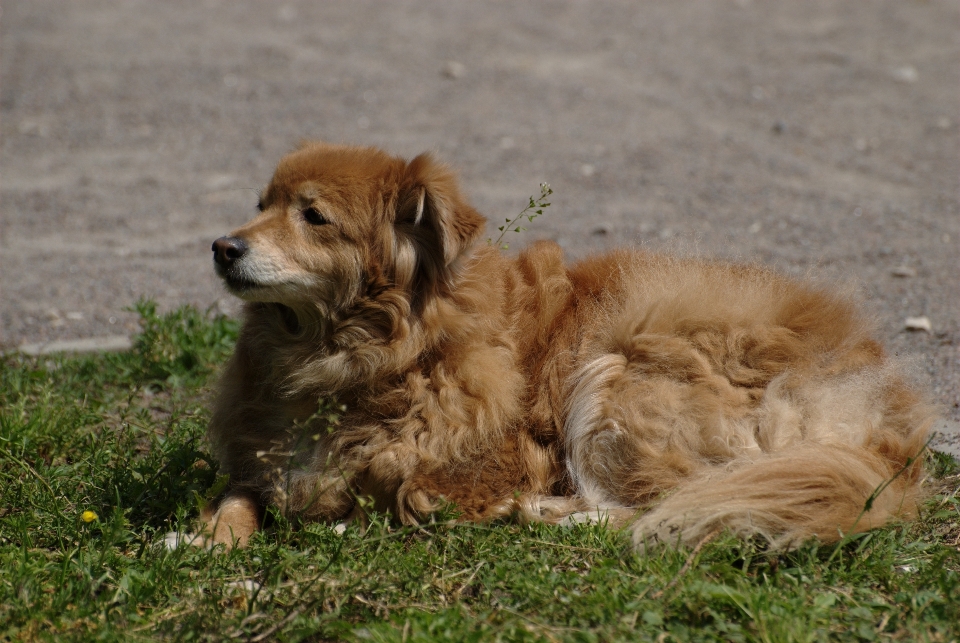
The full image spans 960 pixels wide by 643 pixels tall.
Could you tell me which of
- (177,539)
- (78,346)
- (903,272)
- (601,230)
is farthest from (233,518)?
(903,272)

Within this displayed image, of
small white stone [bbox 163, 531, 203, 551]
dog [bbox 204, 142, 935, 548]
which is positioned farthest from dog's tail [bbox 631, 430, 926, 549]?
small white stone [bbox 163, 531, 203, 551]

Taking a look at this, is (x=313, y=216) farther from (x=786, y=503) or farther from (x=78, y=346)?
(x=78, y=346)

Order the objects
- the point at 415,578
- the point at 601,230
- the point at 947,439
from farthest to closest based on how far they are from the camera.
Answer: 1. the point at 601,230
2. the point at 947,439
3. the point at 415,578

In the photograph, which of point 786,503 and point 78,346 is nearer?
point 786,503

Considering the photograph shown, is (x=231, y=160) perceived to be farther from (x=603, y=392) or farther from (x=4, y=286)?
(x=603, y=392)

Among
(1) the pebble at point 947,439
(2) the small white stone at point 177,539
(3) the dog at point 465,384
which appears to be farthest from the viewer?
(1) the pebble at point 947,439

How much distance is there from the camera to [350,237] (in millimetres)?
3877

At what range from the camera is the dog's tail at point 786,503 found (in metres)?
3.50

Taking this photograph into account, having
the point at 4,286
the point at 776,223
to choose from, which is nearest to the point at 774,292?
the point at 776,223

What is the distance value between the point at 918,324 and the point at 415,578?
3.94 m

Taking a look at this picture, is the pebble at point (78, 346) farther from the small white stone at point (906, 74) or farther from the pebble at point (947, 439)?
the small white stone at point (906, 74)

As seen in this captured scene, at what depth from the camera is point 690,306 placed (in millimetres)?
4164

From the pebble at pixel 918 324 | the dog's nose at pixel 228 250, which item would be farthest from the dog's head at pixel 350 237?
the pebble at pixel 918 324

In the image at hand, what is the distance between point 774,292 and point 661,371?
661mm
